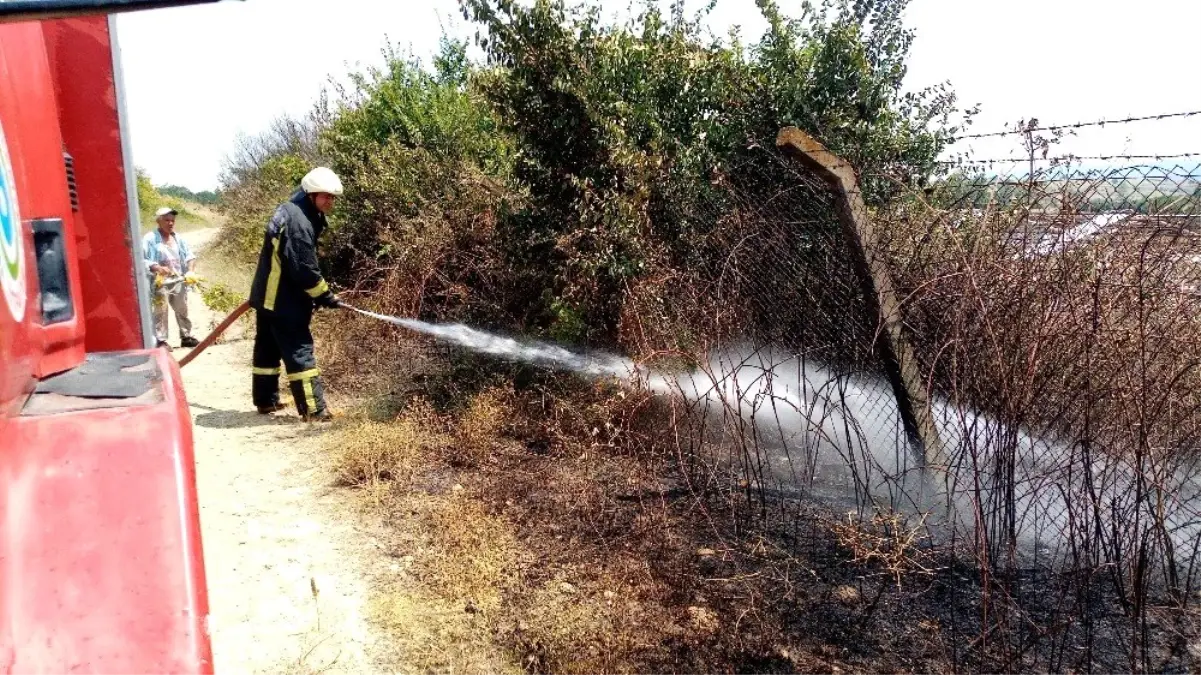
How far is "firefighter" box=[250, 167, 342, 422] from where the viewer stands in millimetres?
6230

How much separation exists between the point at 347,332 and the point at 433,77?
4.30 m

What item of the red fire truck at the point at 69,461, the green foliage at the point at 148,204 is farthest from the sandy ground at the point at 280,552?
the green foliage at the point at 148,204

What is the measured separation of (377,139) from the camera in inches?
426

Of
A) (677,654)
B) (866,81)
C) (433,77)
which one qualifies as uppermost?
(433,77)

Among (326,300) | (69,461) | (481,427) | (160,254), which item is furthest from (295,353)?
(69,461)

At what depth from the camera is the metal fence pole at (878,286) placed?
3.64m

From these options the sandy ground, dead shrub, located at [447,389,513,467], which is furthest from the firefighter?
dead shrub, located at [447,389,513,467]

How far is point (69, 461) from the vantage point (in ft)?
5.34

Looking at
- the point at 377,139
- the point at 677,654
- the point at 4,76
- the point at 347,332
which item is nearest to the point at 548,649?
the point at 677,654

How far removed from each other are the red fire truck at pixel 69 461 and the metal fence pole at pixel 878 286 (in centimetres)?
271

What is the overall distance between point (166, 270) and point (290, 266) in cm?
426

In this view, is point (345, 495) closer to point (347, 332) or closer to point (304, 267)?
point (304, 267)

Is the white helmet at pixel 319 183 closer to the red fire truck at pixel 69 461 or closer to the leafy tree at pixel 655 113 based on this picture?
the leafy tree at pixel 655 113

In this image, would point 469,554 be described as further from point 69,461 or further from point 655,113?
point 655,113
